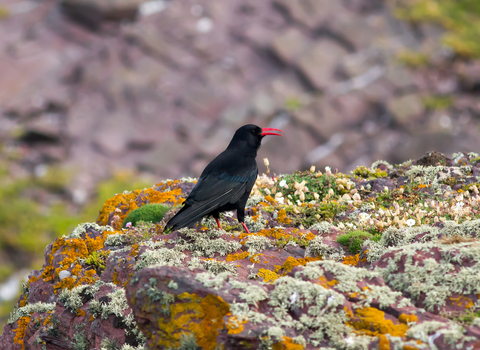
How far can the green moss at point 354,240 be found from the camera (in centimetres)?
721

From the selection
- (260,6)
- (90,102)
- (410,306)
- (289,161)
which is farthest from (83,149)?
(410,306)

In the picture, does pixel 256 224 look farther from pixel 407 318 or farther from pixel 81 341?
pixel 407 318

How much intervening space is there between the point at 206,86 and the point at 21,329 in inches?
982

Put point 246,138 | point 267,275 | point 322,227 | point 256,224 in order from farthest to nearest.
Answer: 1. point 246,138
2. point 256,224
3. point 322,227
4. point 267,275

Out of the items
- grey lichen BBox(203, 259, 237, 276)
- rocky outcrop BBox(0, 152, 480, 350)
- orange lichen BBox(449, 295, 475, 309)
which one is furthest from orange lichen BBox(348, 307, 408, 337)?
grey lichen BBox(203, 259, 237, 276)

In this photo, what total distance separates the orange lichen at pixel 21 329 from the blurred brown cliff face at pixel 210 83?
20.2 metres

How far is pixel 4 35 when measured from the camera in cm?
3108

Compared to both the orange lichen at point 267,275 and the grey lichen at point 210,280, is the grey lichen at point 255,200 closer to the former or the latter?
the orange lichen at point 267,275

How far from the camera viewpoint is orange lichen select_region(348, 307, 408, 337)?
4.57 meters

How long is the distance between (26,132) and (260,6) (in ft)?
59.2

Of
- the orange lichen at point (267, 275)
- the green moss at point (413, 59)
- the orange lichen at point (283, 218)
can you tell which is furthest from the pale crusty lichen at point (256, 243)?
the green moss at point (413, 59)

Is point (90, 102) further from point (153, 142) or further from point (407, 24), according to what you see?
point (407, 24)

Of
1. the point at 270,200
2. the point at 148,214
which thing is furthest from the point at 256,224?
the point at 148,214

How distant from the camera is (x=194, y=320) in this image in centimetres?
496
